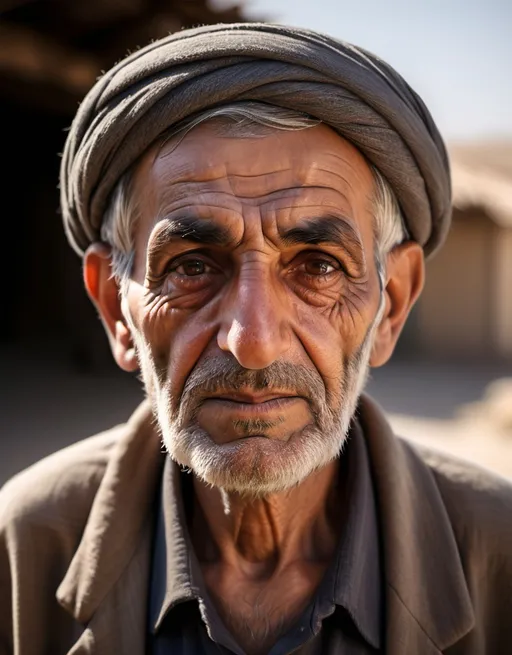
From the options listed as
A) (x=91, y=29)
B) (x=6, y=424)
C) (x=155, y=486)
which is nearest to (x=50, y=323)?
(x=6, y=424)

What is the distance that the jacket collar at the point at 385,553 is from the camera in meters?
1.50

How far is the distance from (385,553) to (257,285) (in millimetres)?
741

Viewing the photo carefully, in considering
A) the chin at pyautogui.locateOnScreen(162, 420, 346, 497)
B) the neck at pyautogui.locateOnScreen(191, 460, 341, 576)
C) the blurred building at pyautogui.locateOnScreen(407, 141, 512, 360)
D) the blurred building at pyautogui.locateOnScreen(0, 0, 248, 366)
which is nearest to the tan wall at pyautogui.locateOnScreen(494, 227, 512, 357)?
the blurred building at pyautogui.locateOnScreen(407, 141, 512, 360)

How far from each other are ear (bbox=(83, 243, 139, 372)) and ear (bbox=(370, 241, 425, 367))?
680 millimetres

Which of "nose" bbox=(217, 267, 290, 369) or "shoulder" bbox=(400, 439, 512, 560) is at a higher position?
"nose" bbox=(217, 267, 290, 369)

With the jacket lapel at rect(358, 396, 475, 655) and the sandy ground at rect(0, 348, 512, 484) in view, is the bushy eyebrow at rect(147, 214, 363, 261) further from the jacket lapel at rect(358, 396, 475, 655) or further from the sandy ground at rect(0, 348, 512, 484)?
the sandy ground at rect(0, 348, 512, 484)

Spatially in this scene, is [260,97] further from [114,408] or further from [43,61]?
[114,408]

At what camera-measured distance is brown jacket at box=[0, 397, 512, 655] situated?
5.00ft

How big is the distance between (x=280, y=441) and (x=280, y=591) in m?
0.44

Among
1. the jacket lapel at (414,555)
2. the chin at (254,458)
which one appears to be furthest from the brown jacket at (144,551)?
the chin at (254,458)

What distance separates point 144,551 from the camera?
1.65 m

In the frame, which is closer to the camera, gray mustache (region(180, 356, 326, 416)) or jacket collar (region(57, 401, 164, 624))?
gray mustache (region(180, 356, 326, 416))

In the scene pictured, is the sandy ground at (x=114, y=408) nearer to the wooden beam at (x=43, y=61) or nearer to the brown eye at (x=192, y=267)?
the wooden beam at (x=43, y=61)

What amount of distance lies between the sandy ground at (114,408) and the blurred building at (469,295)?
2181mm
